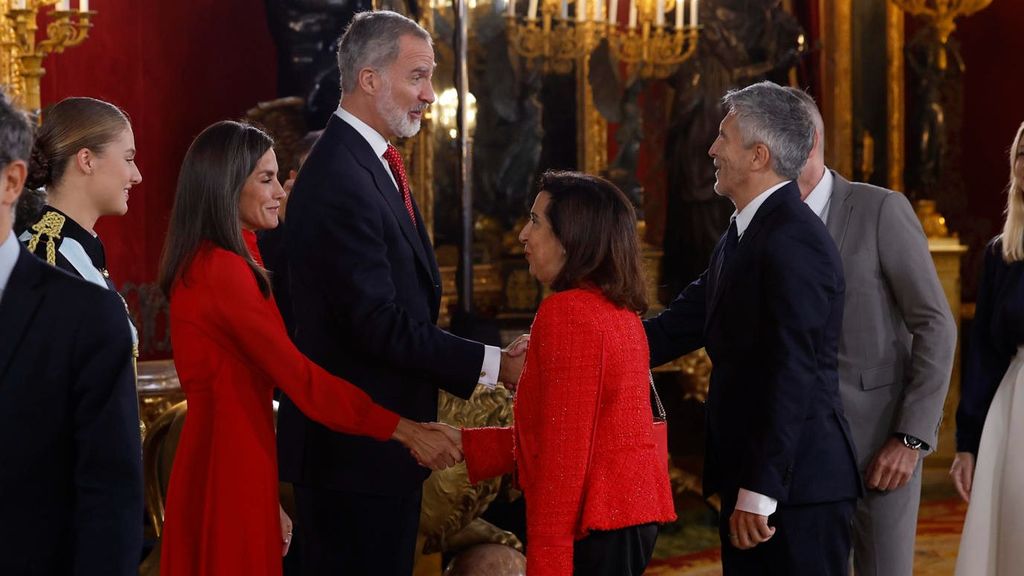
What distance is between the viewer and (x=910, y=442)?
3266mm

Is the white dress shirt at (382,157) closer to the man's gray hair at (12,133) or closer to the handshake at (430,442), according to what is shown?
the handshake at (430,442)

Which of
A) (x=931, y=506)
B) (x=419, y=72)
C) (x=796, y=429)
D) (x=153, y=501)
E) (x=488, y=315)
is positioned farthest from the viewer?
(x=488, y=315)

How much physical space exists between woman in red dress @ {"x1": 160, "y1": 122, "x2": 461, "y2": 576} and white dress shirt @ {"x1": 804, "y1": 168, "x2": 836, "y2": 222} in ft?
4.12

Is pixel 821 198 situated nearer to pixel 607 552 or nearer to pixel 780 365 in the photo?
pixel 780 365

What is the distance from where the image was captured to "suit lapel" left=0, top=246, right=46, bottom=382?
1815 millimetres

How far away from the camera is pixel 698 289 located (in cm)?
353

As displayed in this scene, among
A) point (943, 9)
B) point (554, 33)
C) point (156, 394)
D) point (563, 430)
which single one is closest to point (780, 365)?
point (563, 430)

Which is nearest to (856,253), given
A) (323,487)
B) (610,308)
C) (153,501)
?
(610,308)

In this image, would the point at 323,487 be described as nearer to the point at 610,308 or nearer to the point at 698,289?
the point at 610,308

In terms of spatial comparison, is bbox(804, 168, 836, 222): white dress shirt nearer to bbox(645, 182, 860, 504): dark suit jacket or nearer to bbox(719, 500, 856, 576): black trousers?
bbox(645, 182, 860, 504): dark suit jacket

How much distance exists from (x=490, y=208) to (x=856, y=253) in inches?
205

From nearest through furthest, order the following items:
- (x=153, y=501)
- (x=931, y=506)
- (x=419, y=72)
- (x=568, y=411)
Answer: (x=568, y=411), (x=419, y=72), (x=153, y=501), (x=931, y=506)

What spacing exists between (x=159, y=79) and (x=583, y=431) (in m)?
5.59

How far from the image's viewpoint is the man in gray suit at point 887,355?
10.7ft
